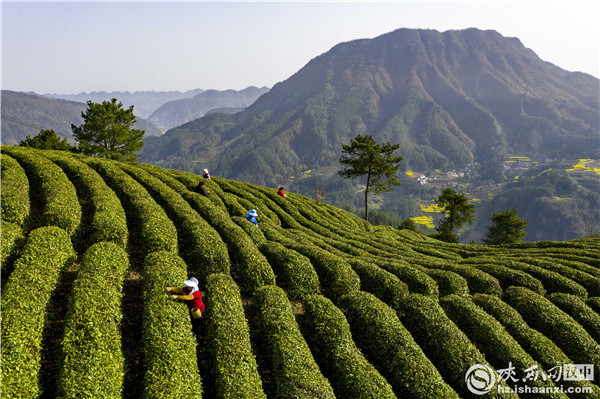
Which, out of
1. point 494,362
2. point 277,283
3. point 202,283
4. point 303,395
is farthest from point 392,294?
point 202,283

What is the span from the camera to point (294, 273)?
61.3 ft

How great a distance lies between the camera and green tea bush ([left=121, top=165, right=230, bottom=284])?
58.6ft

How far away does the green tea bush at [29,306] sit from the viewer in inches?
358

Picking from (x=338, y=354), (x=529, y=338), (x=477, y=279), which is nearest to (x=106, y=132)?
(x=338, y=354)

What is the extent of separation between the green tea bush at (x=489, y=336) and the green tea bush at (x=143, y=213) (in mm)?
17186

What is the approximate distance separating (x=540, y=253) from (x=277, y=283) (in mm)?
27974

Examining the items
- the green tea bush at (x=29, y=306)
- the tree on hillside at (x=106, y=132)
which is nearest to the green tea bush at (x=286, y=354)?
the green tea bush at (x=29, y=306)

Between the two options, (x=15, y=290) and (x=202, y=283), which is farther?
(x=202, y=283)

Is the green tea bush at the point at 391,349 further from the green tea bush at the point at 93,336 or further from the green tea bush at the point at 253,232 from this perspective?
the green tea bush at the point at 93,336

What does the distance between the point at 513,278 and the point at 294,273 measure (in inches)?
636

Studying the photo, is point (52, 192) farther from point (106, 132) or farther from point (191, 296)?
point (106, 132)

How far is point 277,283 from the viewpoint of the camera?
18547mm

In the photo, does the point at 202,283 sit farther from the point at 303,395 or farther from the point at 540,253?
the point at 540,253

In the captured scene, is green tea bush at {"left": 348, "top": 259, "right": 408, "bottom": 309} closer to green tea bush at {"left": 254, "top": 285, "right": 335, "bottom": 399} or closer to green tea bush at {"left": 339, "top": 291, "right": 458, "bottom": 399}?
green tea bush at {"left": 339, "top": 291, "right": 458, "bottom": 399}
